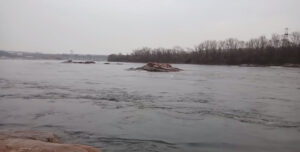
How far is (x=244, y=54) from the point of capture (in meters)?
102

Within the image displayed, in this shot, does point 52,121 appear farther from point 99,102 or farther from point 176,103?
point 176,103

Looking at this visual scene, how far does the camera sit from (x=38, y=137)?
7324 millimetres

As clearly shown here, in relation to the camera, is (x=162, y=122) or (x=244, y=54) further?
(x=244, y=54)

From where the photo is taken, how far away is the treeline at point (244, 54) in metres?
90.2

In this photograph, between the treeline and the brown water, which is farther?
the treeline

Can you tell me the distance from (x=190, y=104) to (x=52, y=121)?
722cm

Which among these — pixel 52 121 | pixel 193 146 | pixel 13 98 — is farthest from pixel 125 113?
pixel 13 98

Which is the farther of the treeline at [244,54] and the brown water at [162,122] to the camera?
the treeline at [244,54]

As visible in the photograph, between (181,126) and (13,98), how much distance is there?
1060 centimetres

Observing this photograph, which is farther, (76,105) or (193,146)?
(76,105)

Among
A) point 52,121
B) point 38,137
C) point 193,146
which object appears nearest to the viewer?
point 38,137

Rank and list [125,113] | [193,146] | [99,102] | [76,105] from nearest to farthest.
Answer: [193,146], [125,113], [76,105], [99,102]

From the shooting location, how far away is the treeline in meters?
90.2

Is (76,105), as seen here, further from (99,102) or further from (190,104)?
(190,104)
